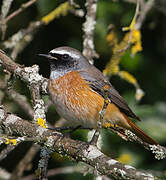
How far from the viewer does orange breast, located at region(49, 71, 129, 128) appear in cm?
445

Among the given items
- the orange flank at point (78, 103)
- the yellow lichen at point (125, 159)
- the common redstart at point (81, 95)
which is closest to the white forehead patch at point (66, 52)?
the common redstart at point (81, 95)

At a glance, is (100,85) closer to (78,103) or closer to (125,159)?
(78,103)

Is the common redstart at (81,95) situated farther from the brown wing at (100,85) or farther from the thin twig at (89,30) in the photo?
the thin twig at (89,30)

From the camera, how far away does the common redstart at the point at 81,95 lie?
4.46 m

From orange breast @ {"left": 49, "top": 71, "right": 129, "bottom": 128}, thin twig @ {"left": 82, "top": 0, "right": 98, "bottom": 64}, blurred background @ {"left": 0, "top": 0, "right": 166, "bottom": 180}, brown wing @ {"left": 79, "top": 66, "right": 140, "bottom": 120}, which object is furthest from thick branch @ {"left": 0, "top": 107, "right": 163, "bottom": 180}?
blurred background @ {"left": 0, "top": 0, "right": 166, "bottom": 180}

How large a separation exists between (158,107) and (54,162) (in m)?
1.90

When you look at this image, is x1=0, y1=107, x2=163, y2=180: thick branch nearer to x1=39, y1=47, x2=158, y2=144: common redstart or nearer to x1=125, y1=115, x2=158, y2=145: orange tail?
x1=39, y1=47, x2=158, y2=144: common redstart

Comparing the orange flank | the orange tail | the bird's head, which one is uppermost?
the bird's head

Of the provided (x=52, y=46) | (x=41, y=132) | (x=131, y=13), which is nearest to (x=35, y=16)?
(x=52, y=46)

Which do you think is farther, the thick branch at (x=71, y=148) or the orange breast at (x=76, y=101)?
the orange breast at (x=76, y=101)

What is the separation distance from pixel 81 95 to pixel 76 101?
116 mm

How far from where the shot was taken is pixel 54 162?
608cm

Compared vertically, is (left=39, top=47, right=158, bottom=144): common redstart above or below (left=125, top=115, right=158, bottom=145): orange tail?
above

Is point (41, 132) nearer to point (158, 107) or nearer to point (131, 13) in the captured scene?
point (158, 107)
